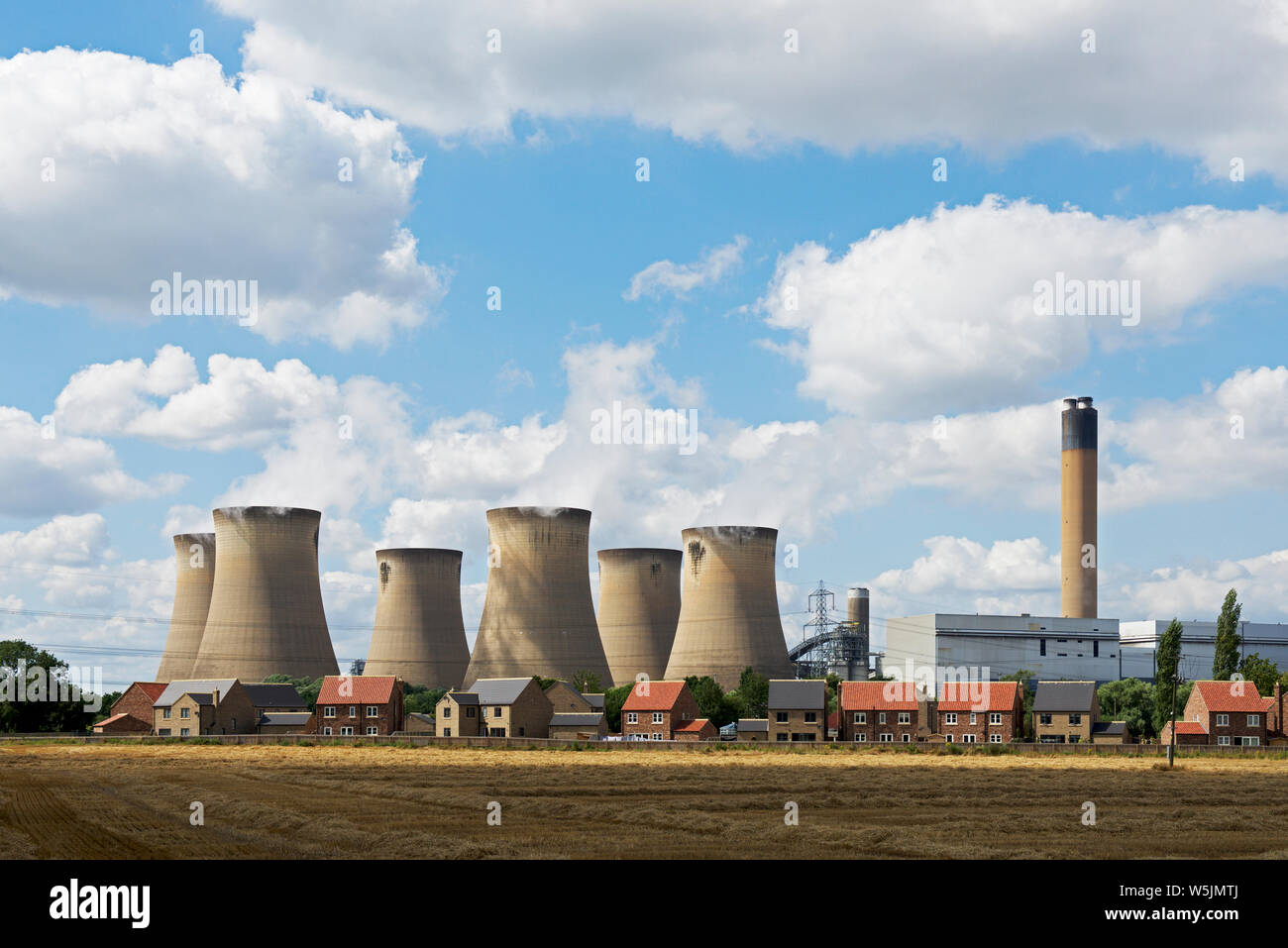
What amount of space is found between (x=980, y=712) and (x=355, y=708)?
32.4m

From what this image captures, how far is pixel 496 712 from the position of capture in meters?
68.7

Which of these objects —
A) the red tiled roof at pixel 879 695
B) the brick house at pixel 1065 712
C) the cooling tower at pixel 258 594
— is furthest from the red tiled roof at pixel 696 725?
the cooling tower at pixel 258 594

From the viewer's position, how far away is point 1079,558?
102m

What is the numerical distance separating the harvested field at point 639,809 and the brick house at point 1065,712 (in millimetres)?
18149

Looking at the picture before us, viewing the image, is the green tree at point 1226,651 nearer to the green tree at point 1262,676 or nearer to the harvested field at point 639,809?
the green tree at point 1262,676

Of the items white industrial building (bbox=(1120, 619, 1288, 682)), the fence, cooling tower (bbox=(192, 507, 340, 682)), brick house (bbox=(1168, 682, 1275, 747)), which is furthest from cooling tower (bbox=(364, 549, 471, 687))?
white industrial building (bbox=(1120, 619, 1288, 682))

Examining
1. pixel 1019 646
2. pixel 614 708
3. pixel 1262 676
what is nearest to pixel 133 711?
pixel 614 708

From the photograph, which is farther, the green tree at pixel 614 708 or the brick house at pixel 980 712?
the green tree at pixel 614 708

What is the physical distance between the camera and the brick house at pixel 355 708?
70312 millimetres

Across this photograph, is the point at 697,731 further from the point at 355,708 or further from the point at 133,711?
the point at 133,711
